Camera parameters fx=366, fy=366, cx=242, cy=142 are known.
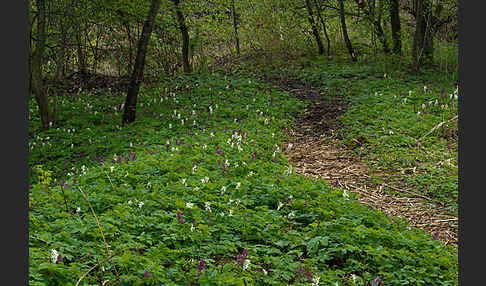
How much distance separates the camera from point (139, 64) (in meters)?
10.7

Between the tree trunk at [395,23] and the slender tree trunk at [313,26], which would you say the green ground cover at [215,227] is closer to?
the tree trunk at [395,23]

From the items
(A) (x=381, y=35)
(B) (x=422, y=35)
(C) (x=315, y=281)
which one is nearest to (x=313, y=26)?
(A) (x=381, y=35)

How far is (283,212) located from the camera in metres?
4.90

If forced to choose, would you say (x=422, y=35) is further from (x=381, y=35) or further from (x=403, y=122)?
(x=403, y=122)

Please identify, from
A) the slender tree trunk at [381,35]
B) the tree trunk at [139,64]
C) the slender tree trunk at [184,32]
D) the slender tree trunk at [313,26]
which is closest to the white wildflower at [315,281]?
the tree trunk at [139,64]

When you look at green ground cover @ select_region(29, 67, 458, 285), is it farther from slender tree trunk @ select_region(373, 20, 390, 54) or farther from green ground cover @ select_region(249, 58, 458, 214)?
slender tree trunk @ select_region(373, 20, 390, 54)

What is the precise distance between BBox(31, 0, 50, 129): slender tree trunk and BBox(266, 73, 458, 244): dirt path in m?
7.45

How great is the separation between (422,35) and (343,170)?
10542 millimetres

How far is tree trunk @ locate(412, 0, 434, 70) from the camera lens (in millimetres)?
13172

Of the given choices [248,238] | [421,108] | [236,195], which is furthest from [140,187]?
[421,108]

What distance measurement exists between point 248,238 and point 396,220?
234cm

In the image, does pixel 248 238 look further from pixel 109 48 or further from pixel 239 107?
pixel 109 48

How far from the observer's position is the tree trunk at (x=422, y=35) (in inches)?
519

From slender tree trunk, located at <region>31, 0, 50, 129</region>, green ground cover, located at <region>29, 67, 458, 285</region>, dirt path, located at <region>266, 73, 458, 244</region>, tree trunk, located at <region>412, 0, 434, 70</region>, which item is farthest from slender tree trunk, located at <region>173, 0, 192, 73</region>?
tree trunk, located at <region>412, 0, 434, 70</region>
